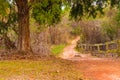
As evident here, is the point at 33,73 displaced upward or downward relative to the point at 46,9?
downward

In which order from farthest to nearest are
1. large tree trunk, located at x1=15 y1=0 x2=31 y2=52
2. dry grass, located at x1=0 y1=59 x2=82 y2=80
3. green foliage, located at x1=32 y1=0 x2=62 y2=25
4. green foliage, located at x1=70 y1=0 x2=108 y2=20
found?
green foliage, located at x1=70 y1=0 x2=108 y2=20
large tree trunk, located at x1=15 y1=0 x2=31 y2=52
green foliage, located at x1=32 y1=0 x2=62 y2=25
dry grass, located at x1=0 y1=59 x2=82 y2=80

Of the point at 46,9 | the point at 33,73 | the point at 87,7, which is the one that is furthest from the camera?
the point at 87,7

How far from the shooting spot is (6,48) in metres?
23.8

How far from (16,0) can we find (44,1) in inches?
74.6

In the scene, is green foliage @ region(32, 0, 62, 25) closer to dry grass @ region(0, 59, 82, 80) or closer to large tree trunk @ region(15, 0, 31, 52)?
large tree trunk @ region(15, 0, 31, 52)

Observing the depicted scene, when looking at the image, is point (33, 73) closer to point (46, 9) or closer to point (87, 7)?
point (46, 9)

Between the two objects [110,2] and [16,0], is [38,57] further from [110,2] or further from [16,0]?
[110,2]

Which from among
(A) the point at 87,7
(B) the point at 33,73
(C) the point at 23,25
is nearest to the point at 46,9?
(C) the point at 23,25

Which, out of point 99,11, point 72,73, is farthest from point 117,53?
Answer: point 72,73

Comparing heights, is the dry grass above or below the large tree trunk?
below

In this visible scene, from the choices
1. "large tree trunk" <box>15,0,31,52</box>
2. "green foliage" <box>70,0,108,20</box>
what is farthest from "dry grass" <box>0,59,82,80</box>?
"green foliage" <box>70,0,108,20</box>

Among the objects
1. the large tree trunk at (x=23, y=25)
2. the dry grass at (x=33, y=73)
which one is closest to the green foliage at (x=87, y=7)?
the large tree trunk at (x=23, y=25)

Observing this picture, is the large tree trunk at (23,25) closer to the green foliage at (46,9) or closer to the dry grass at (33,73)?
the green foliage at (46,9)

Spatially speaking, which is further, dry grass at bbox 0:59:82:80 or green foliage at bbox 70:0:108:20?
green foliage at bbox 70:0:108:20
